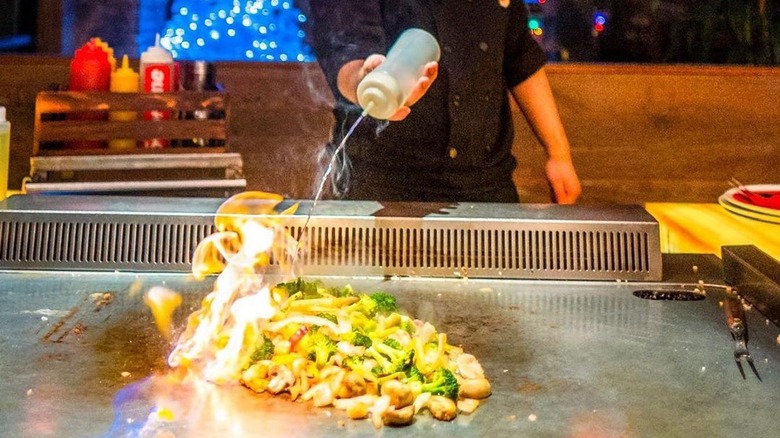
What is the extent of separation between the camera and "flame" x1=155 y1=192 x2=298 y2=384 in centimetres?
143

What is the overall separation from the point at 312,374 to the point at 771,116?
12.2ft

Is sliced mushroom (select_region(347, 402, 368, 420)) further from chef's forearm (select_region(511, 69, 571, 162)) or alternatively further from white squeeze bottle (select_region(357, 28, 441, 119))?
chef's forearm (select_region(511, 69, 571, 162))

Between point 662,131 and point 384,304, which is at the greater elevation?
point 662,131

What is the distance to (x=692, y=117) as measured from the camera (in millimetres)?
4355

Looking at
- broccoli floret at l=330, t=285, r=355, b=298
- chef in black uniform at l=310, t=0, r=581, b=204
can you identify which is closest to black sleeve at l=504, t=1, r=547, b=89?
chef in black uniform at l=310, t=0, r=581, b=204

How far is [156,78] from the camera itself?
3.03 meters

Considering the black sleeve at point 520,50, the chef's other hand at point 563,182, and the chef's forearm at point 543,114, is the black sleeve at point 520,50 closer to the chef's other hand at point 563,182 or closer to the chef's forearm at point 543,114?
the chef's forearm at point 543,114

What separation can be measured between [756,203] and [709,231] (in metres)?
0.15

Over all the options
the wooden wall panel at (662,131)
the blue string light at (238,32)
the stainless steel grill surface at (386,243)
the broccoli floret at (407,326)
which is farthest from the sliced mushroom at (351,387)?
the blue string light at (238,32)

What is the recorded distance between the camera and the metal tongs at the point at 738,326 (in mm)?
1513

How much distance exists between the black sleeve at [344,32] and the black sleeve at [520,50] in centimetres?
46

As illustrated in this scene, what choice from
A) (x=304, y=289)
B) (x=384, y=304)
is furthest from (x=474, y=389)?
(x=304, y=289)

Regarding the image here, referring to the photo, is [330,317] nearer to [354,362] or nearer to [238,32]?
[354,362]

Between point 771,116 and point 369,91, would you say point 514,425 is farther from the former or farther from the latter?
point 771,116
